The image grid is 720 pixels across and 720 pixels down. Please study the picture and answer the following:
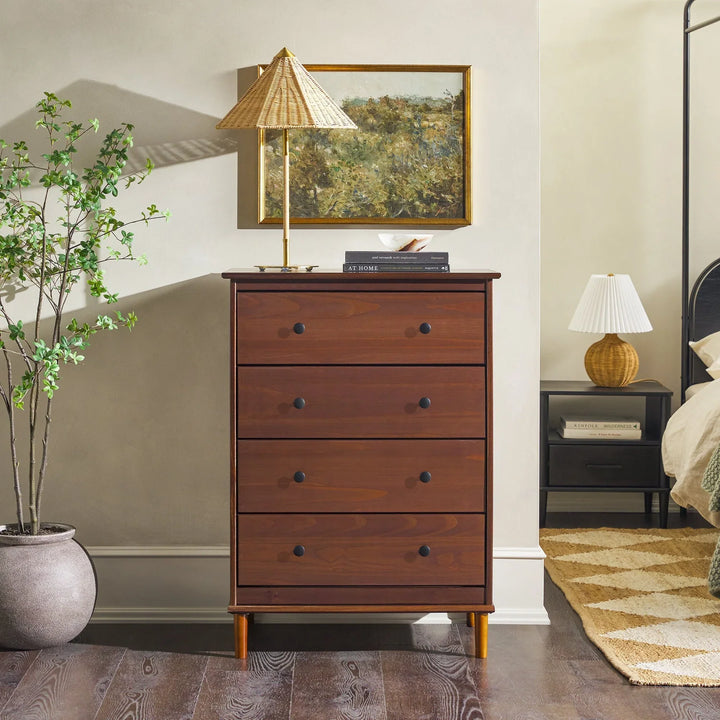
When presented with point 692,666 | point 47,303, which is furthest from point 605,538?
point 47,303

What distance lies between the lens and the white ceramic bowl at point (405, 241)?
2592 mm

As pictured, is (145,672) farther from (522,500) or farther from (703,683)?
(703,683)

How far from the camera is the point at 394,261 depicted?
243 centimetres

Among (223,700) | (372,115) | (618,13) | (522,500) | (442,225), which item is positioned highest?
(618,13)

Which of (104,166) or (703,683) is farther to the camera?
(104,166)

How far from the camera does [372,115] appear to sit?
9.14 ft

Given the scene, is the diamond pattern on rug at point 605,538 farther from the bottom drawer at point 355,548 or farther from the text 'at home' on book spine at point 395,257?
the text 'at home' on book spine at point 395,257

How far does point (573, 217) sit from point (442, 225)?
1617mm

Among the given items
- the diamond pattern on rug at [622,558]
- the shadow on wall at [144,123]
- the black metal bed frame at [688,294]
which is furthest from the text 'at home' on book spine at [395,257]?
the black metal bed frame at [688,294]

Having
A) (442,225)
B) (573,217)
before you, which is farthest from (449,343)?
(573,217)

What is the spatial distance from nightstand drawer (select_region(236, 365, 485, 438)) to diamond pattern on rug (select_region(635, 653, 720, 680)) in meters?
0.77

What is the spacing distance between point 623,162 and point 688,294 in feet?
2.21

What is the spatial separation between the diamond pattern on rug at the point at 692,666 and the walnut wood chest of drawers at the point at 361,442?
1.54ft

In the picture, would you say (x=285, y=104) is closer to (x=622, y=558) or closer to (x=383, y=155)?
(x=383, y=155)
